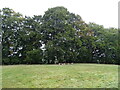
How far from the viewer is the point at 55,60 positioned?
20375mm

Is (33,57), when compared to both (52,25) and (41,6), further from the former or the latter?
(41,6)

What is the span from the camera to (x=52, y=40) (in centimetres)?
2053

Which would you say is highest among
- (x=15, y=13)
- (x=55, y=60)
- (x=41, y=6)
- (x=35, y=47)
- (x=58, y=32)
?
(x=41, y=6)

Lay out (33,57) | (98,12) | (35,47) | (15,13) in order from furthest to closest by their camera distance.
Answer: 1. (98,12)
2. (15,13)
3. (35,47)
4. (33,57)

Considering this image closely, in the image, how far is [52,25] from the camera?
69.2ft

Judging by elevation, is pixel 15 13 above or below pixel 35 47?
above

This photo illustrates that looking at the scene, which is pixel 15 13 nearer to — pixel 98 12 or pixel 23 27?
pixel 23 27

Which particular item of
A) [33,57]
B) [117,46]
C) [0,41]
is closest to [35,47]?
[33,57]

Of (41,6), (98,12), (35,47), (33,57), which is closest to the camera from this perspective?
(33,57)

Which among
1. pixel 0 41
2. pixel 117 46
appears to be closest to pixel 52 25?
pixel 0 41

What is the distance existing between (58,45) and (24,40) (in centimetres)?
493

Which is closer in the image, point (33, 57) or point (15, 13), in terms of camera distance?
point (33, 57)

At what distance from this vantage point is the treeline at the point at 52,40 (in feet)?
65.8

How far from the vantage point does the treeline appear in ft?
65.8
